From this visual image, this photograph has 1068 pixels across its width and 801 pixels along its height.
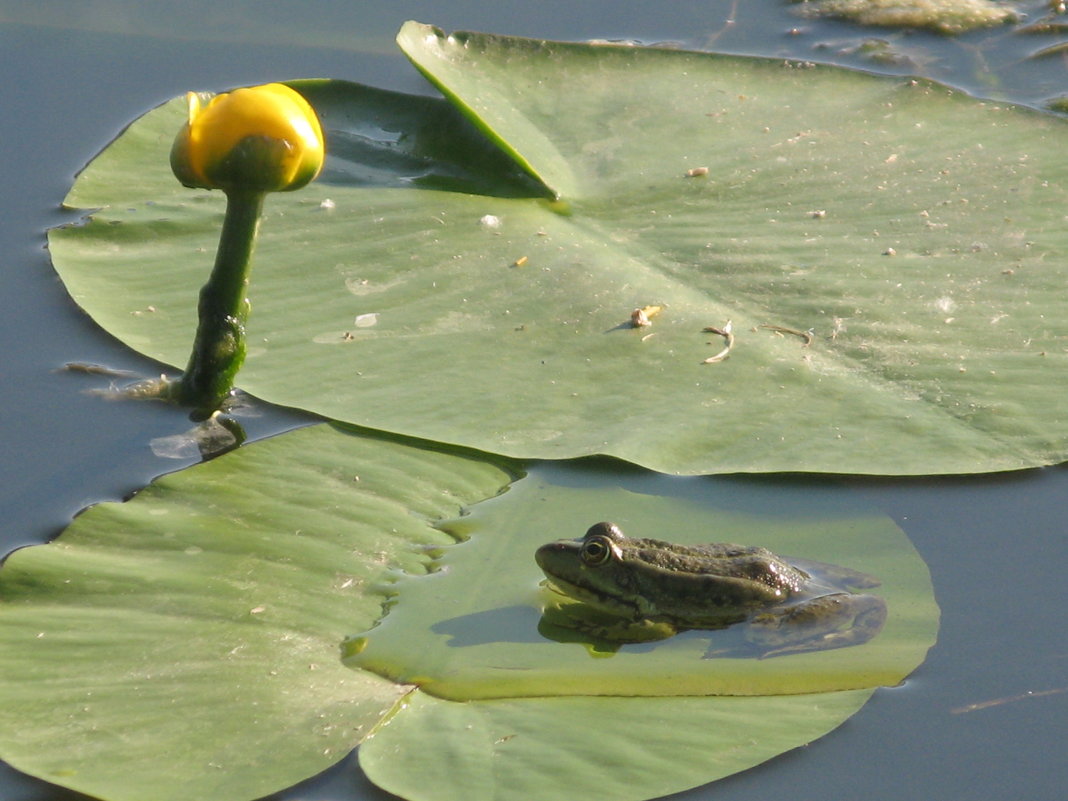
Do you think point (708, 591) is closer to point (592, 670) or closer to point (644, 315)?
point (592, 670)

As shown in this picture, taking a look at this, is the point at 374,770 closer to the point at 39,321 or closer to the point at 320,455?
the point at 320,455

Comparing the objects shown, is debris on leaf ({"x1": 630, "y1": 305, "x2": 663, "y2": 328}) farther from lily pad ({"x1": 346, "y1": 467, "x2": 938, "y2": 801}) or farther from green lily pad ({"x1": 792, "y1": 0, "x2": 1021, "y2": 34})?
green lily pad ({"x1": 792, "y1": 0, "x2": 1021, "y2": 34})

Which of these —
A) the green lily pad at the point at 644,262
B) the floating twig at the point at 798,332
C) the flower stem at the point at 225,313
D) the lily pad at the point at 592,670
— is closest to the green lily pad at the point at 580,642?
the lily pad at the point at 592,670

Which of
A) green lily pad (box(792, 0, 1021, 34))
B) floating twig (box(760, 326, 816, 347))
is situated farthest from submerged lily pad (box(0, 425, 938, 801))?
green lily pad (box(792, 0, 1021, 34))

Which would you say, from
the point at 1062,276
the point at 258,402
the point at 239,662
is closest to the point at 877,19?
the point at 1062,276

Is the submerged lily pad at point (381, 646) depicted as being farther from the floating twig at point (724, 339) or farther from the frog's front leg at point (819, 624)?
the floating twig at point (724, 339)

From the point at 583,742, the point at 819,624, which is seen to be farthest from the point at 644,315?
the point at 583,742
